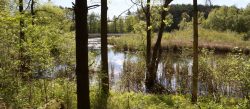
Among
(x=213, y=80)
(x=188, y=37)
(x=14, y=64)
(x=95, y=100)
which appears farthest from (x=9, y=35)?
(x=188, y=37)

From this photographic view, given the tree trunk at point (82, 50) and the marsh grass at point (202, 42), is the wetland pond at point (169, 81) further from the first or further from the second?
the marsh grass at point (202, 42)

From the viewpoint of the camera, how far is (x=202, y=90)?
1891 cm

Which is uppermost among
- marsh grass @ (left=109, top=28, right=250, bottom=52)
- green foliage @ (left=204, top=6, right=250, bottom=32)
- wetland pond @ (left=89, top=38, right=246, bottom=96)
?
green foliage @ (left=204, top=6, right=250, bottom=32)

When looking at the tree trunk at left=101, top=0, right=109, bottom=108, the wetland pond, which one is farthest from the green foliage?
the tree trunk at left=101, top=0, right=109, bottom=108

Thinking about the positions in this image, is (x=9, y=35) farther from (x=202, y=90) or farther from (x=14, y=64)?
(x=202, y=90)

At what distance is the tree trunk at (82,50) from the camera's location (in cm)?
771

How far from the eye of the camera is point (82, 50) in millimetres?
7805

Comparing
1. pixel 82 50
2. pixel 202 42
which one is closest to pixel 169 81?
pixel 82 50

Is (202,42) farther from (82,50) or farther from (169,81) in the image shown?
(82,50)

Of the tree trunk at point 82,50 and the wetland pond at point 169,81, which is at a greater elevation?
the tree trunk at point 82,50

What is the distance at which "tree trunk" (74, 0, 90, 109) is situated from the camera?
25.3ft

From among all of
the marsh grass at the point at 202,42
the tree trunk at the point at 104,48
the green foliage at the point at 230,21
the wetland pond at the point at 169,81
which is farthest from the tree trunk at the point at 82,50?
the green foliage at the point at 230,21

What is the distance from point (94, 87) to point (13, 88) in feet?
19.3

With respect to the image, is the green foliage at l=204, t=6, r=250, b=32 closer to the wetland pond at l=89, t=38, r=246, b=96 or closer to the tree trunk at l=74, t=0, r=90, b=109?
the wetland pond at l=89, t=38, r=246, b=96
